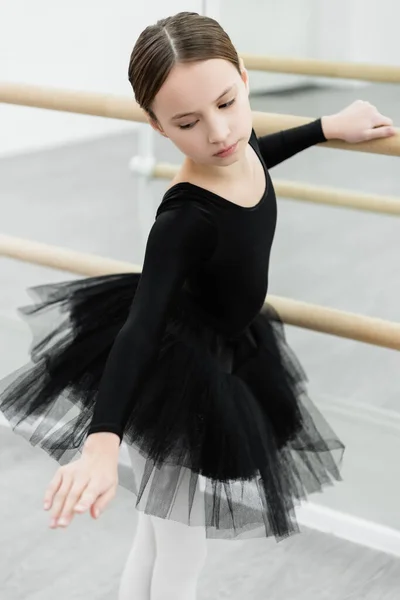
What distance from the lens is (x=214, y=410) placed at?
37.2 inches

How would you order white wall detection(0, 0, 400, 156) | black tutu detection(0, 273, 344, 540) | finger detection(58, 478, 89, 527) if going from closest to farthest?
finger detection(58, 478, 89, 527) → black tutu detection(0, 273, 344, 540) → white wall detection(0, 0, 400, 156)

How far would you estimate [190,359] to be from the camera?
0.96 metres

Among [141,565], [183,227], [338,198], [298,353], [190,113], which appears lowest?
[298,353]

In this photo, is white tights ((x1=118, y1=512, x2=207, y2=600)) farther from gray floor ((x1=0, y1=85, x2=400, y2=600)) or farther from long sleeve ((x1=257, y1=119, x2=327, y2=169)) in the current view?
long sleeve ((x1=257, y1=119, x2=327, y2=169))

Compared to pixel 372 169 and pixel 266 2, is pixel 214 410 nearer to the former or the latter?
pixel 372 169

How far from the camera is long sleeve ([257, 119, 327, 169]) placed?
104cm

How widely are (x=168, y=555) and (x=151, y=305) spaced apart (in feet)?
1.07

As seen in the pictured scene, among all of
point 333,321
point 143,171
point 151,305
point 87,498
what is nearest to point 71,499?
point 87,498

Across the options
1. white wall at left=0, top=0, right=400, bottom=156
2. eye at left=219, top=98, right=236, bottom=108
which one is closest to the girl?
eye at left=219, top=98, right=236, bottom=108

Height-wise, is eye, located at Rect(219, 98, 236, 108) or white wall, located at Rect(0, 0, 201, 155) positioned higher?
→ eye, located at Rect(219, 98, 236, 108)

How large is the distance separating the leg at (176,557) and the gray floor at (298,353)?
311 mm

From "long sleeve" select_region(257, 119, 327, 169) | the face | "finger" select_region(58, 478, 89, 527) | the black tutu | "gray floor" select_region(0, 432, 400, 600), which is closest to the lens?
"finger" select_region(58, 478, 89, 527)

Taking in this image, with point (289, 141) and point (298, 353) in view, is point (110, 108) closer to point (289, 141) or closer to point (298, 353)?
point (289, 141)

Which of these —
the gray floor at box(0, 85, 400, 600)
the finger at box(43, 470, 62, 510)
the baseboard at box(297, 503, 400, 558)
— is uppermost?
the finger at box(43, 470, 62, 510)
